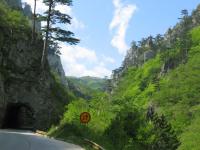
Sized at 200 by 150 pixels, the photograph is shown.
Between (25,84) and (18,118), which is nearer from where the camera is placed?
(25,84)

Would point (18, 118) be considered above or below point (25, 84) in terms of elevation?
below

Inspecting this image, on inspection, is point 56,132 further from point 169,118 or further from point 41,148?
point 169,118

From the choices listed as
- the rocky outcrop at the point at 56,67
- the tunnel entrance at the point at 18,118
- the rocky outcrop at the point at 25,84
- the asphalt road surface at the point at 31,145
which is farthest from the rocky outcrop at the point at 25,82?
the rocky outcrop at the point at 56,67

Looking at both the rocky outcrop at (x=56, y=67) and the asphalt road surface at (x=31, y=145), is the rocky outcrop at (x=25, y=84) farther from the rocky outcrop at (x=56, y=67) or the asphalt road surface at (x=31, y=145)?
the rocky outcrop at (x=56, y=67)

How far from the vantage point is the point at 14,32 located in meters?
63.5

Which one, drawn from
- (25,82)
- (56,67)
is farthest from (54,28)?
(56,67)

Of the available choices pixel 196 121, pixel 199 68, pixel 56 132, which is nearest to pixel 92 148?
pixel 56 132

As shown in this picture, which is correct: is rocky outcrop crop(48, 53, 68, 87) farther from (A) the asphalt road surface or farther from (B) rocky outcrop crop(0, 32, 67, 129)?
(A) the asphalt road surface

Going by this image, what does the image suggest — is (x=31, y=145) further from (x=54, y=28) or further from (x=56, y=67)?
(x=56, y=67)

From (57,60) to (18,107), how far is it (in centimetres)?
11463

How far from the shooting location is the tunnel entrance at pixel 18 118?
6612 centimetres

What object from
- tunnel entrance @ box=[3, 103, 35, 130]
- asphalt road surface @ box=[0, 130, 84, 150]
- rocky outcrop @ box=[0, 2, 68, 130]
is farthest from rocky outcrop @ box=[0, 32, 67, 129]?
asphalt road surface @ box=[0, 130, 84, 150]

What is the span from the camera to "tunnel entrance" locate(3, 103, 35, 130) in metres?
66.1

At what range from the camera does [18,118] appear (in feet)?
231
